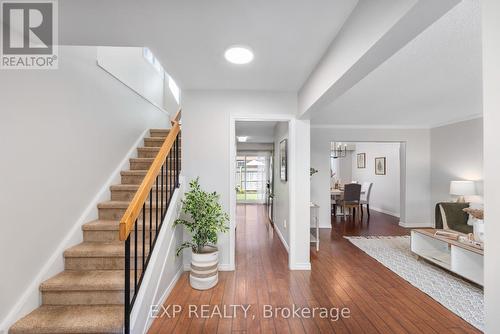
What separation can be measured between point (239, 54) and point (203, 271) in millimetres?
2269

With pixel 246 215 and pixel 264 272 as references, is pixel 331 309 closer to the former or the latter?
pixel 264 272

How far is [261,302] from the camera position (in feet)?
7.41

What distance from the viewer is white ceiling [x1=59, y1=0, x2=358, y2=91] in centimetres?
144

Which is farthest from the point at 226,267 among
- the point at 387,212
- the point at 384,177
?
the point at 384,177

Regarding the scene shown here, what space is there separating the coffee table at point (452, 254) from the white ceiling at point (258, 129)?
3.22m

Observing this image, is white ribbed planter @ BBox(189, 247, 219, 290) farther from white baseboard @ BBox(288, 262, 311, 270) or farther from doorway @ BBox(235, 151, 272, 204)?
doorway @ BBox(235, 151, 272, 204)

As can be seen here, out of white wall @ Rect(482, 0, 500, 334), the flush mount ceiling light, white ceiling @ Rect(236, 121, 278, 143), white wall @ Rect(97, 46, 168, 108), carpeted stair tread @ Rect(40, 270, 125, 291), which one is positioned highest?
white wall @ Rect(97, 46, 168, 108)

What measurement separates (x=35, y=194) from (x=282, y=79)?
2568 millimetres

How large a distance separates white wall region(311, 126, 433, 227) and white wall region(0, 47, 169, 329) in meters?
4.34

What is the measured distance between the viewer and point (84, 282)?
186cm

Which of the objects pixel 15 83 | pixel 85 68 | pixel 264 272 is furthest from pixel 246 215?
pixel 15 83

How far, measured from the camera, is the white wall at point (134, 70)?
9.32 feet

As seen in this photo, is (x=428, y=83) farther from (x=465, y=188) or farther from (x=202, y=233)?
(x=202, y=233)

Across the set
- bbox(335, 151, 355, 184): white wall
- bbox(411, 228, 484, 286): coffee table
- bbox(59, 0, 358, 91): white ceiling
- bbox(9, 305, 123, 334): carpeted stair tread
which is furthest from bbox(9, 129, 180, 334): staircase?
bbox(335, 151, 355, 184): white wall
